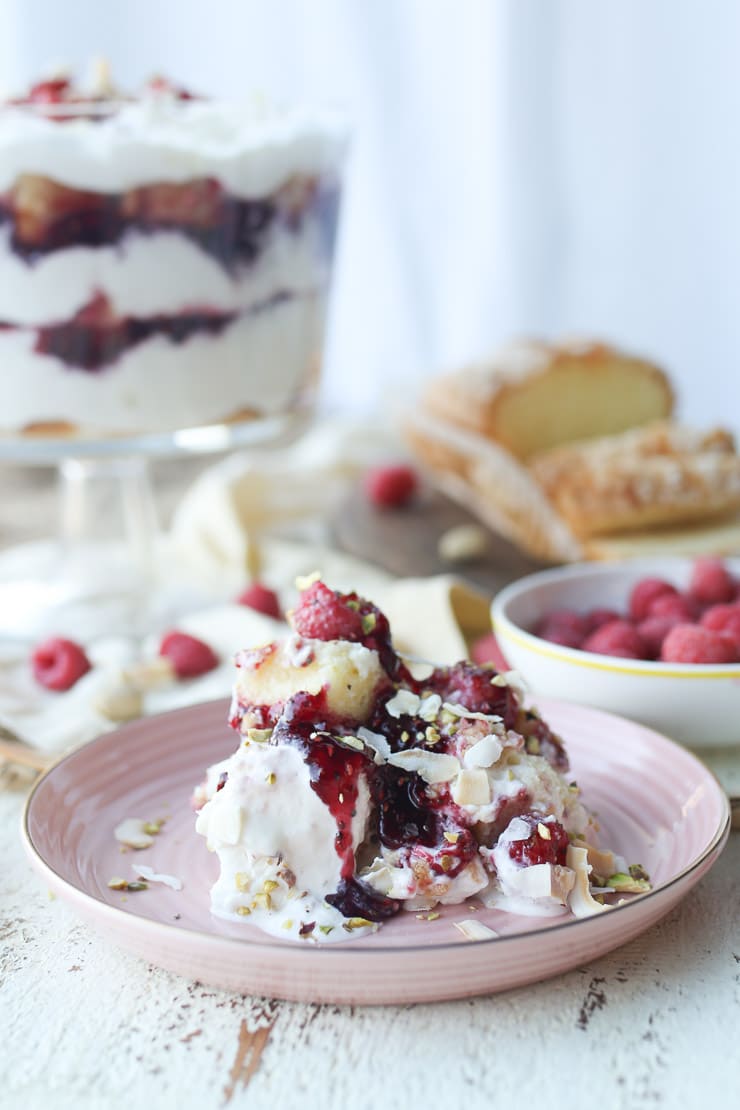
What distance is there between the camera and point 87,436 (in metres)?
1.55

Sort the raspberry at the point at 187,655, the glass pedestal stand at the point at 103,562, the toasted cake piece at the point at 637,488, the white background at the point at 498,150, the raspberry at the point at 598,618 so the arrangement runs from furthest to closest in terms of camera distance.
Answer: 1. the white background at the point at 498,150
2. the toasted cake piece at the point at 637,488
3. the glass pedestal stand at the point at 103,562
4. the raspberry at the point at 187,655
5. the raspberry at the point at 598,618

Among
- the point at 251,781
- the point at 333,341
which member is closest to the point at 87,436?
the point at 251,781

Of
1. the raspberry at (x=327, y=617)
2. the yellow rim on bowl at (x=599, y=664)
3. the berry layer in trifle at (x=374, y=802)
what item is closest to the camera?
the berry layer in trifle at (x=374, y=802)

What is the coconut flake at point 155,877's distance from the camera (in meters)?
0.89

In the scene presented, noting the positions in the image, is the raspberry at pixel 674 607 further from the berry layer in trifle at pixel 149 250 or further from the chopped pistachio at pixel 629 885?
the berry layer in trifle at pixel 149 250

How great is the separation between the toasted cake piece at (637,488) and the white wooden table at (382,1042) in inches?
37.2

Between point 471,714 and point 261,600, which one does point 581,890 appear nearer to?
point 471,714

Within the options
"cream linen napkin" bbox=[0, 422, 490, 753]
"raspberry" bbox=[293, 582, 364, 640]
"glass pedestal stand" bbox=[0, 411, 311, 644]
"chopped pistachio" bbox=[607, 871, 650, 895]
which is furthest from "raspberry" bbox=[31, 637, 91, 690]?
"chopped pistachio" bbox=[607, 871, 650, 895]

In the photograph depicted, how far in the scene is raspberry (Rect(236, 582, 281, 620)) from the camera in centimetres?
161

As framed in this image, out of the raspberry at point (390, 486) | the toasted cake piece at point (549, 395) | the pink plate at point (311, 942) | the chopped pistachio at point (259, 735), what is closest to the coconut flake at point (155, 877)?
the pink plate at point (311, 942)

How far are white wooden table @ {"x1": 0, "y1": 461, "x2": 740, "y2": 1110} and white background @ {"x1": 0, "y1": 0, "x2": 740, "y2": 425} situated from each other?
71.6 inches

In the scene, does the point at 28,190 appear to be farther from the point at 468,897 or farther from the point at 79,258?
the point at 468,897

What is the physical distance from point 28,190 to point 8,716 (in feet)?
1.87

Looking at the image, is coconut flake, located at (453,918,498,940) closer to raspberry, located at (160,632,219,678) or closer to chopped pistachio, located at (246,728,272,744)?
chopped pistachio, located at (246,728,272,744)
